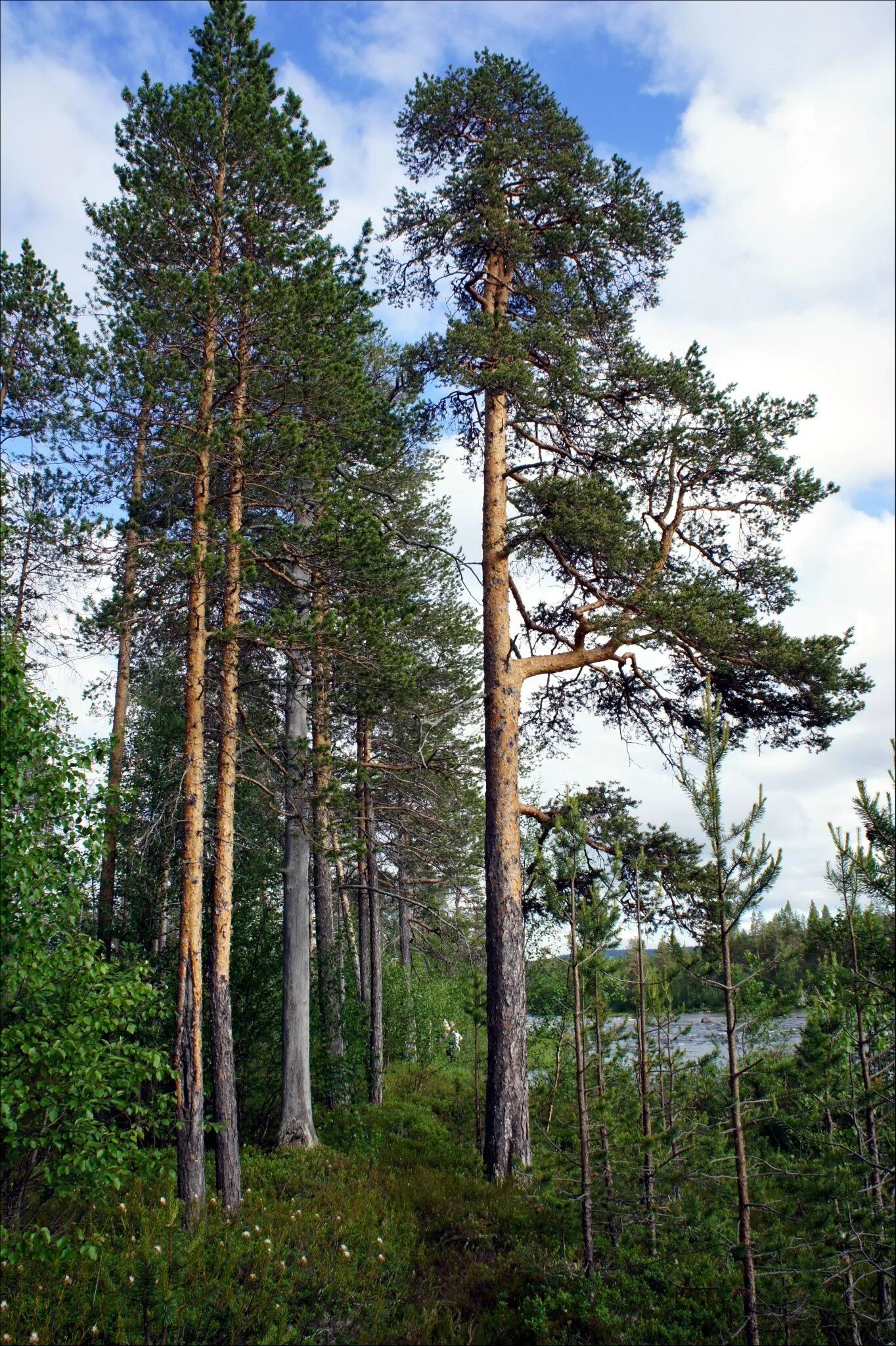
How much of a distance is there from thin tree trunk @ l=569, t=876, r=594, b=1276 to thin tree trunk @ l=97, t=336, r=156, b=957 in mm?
4487

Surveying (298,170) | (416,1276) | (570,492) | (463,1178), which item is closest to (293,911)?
(463,1178)

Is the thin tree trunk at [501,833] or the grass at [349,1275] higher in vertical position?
the thin tree trunk at [501,833]

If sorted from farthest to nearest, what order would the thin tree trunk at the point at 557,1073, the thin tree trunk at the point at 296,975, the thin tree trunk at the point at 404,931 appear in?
the thin tree trunk at the point at 404,931 < the thin tree trunk at the point at 296,975 < the thin tree trunk at the point at 557,1073

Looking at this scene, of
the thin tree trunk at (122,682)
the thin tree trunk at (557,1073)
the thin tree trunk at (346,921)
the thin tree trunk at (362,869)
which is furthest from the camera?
the thin tree trunk at (346,921)

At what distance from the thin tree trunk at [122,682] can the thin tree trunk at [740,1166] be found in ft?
17.6

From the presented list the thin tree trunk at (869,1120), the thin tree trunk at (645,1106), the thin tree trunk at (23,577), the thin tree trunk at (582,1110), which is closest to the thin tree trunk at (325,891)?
the thin tree trunk at (582,1110)

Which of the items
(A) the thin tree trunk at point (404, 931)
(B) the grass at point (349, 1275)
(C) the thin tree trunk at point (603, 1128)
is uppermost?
(A) the thin tree trunk at point (404, 931)

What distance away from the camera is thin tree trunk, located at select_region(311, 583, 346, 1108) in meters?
10.9

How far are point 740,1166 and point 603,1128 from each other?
240cm

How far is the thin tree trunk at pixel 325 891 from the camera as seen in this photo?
10891 mm

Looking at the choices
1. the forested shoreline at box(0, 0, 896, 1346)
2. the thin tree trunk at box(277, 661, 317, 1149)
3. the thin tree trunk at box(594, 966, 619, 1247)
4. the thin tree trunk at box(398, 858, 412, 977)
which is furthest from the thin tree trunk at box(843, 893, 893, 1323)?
the thin tree trunk at box(398, 858, 412, 977)

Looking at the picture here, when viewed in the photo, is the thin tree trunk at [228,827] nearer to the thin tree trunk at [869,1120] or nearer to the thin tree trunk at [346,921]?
the thin tree trunk at [346,921]

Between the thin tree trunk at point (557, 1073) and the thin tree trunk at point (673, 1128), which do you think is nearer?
the thin tree trunk at point (673, 1128)

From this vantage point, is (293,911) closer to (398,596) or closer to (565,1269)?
(398,596)
